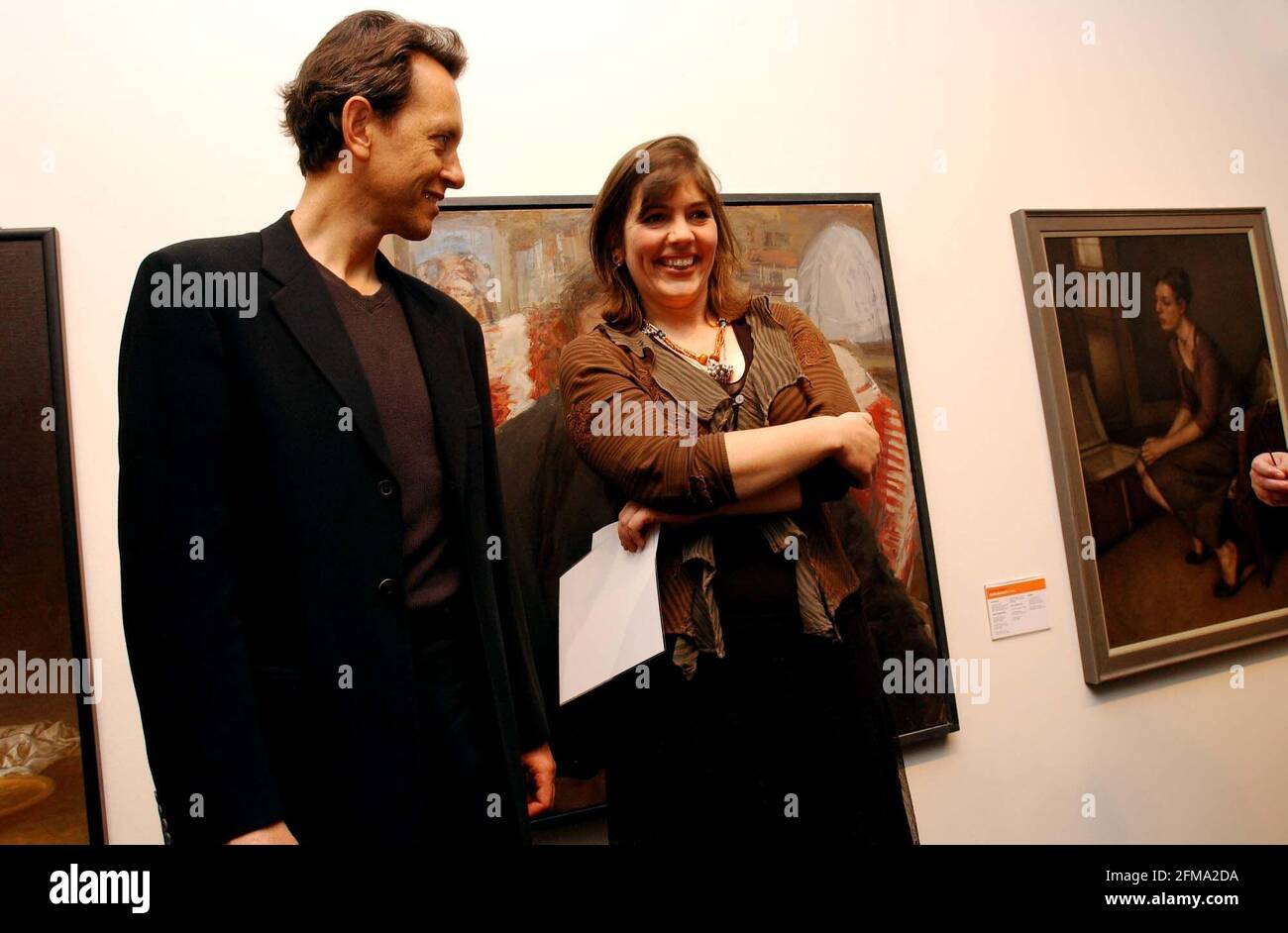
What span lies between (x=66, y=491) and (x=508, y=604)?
1098 millimetres

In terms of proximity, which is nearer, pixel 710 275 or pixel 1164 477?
pixel 710 275

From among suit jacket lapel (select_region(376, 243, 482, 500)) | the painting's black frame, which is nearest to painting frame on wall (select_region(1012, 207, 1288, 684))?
suit jacket lapel (select_region(376, 243, 482, 500))

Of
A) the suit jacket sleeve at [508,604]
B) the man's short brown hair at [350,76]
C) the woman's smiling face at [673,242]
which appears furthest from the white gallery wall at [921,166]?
the suit jacket sleeve at [508,604]

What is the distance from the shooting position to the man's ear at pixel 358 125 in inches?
57.7

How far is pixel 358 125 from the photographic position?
1.48 meters

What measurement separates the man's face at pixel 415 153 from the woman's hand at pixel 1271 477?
214 centimetres

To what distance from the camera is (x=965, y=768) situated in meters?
2.80

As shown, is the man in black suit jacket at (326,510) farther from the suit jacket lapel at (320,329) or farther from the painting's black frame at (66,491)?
the painting's black frame at (66,491)

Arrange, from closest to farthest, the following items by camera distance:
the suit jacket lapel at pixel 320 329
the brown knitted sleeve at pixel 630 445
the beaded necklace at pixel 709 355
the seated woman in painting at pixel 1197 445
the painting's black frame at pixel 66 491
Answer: the suit jacket lapel at pixel 320 329 → the brown knitted sleeve at pixel 630 445 → the beaded necklace at pixel 709 355 → the painting's black frame at pixel 66 491 → the seated woman in painting at pixel 1197 445

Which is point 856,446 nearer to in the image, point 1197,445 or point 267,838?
point 267,838

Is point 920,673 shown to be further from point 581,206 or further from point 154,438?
point 154,438

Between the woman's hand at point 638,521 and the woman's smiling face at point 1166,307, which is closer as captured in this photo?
the woman's hand at point 638,521

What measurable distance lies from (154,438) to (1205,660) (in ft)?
11.3
